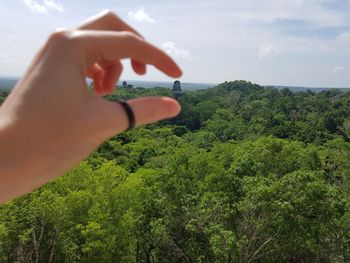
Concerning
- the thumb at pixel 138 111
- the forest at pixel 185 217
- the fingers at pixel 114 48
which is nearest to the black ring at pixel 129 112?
the thumb at pixel 138 111

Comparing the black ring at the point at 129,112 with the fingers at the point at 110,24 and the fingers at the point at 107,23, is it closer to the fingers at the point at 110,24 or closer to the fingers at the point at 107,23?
the fingers at the point at 110,24

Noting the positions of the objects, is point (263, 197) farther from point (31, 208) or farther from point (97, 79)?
point (97, 79)

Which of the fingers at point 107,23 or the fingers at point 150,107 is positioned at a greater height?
the fingers at point 107,23

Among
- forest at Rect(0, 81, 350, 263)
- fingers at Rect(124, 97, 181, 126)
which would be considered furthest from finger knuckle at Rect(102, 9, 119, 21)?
forest at Rect(0, 81, 350, 263)

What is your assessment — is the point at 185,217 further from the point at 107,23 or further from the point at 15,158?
the point at 15,158

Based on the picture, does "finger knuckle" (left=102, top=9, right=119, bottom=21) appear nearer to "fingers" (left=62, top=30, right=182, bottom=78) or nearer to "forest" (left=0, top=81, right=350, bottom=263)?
"fingers" (left=62, top=30, right=182, bottom=78)
